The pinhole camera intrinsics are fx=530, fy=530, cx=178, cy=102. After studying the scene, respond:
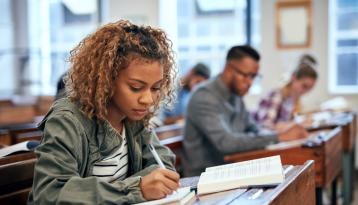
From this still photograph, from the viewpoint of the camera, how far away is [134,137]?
156cm

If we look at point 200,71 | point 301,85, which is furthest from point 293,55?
point 301,85

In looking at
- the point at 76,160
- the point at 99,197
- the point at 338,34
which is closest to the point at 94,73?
the point at 76,160

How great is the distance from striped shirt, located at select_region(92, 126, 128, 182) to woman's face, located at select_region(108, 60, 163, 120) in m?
0.13

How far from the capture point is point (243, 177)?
134cm

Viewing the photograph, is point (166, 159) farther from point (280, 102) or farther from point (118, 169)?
point (280, 102)

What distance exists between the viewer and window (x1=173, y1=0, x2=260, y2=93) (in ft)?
23.9

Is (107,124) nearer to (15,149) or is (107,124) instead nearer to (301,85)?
(15,149)

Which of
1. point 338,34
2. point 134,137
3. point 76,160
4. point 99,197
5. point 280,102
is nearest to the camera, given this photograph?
point 99,197

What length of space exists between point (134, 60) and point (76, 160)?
1.01ft

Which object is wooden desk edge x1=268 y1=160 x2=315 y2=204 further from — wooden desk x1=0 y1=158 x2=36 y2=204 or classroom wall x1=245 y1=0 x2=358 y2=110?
classroom wall x1=245 y1=0 x2=358 y2=110

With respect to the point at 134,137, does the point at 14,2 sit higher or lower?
higher

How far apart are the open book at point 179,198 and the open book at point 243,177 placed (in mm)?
41

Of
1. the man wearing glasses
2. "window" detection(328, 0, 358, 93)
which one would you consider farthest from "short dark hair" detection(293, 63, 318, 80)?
"window" detection(328, 0, 358, 93)

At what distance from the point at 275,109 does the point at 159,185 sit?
3.33 metres
